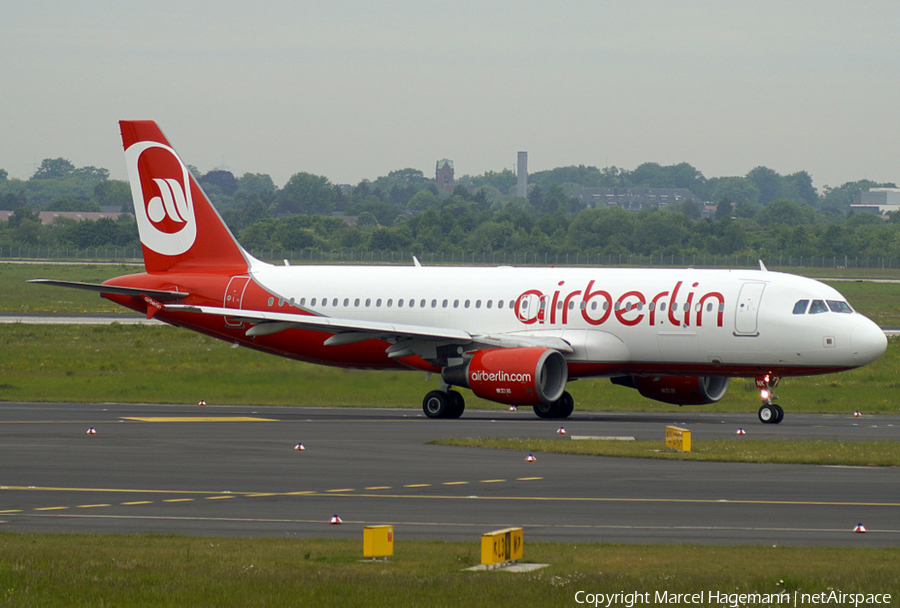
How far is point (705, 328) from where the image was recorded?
39250 mm

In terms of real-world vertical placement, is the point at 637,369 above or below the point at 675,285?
below

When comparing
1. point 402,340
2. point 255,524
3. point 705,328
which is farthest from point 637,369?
point 255,524

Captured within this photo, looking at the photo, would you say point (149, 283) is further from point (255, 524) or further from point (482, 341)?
point (255, 524)

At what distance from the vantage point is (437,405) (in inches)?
1618

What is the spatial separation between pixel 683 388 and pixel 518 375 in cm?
631

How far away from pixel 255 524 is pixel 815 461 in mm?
13651

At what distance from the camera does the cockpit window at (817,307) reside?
38969mm

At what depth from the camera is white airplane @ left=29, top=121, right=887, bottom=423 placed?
38.9m

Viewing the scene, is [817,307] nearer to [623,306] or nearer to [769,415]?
[769,415]

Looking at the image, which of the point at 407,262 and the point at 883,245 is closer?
the point at 407,262

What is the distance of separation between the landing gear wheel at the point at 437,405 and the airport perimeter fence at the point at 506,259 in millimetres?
108092

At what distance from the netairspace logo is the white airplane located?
23.4m

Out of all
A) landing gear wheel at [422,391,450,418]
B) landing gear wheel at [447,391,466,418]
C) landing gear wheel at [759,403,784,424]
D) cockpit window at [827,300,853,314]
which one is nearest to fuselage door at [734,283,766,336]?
cockpit window at [827,300,853,314]

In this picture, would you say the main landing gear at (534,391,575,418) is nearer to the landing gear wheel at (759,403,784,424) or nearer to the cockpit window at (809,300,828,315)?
the landing gear wheel at (759,403,784,424)
